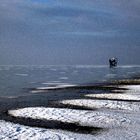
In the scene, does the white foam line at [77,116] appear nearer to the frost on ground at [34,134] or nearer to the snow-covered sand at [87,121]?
the snow-covered sand at [87,121]

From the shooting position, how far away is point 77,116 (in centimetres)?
2273

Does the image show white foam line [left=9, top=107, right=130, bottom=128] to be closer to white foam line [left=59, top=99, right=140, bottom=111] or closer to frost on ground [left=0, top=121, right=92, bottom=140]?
frost on ground [left=0, top=121, right=92, bottom=140]

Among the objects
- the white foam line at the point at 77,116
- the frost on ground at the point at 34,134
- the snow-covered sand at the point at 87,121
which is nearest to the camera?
the frost on ground at the point at 34,134

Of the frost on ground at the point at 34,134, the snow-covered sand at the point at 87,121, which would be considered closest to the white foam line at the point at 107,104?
the snow-covered sand at the point at 87,121

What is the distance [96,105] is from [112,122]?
744 centimetres

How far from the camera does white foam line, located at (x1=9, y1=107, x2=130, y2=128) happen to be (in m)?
20.9

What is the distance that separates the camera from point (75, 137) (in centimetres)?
1728

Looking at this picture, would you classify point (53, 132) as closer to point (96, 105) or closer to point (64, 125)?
point (64, 125)

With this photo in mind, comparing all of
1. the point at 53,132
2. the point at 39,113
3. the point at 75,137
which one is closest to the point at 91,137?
the point at 75,137

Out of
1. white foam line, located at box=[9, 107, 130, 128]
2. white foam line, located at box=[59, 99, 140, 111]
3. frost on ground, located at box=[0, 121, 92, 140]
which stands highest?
frost on ground, located at box=[0, 121, 92, 140]

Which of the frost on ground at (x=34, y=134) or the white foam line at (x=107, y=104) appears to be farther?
the white foam line at (x=107, y=104)

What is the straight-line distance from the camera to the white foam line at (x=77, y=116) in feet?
68.5

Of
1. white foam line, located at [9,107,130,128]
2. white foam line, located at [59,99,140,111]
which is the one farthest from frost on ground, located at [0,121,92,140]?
white foam line, located at [59,99,140,111]

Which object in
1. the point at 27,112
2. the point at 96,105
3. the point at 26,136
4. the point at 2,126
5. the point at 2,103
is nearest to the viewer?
the point at 26,136
